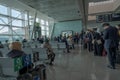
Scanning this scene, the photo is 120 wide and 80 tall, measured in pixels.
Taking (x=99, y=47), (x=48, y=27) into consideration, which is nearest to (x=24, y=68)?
(x=99, y=47)

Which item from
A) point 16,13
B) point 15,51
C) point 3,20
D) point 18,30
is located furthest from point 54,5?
point 15,51

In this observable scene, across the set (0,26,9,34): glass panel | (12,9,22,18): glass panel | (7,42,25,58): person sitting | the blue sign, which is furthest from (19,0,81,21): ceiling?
the blue sign

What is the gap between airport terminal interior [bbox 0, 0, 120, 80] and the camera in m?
2.98

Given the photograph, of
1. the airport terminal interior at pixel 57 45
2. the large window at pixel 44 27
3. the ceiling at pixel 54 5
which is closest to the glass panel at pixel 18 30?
the airport terminal interior at pixel 57 45

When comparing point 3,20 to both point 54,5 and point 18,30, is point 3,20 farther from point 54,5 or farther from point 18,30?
point 54,5

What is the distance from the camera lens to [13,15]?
15.2 meters

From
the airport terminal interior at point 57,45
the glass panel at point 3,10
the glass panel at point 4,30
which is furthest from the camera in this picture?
the glass panel at point 4,30

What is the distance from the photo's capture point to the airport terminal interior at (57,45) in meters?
2.98

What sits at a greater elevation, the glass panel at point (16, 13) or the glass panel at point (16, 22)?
the glass panel at point (16, 13)

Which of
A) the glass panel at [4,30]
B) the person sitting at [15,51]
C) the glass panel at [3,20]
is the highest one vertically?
the glass panel at [3,20]

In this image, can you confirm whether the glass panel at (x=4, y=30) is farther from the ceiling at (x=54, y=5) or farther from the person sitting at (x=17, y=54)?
the person sitting at (x=17, y=54)

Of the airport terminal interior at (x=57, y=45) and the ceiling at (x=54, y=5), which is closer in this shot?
the airport terminal interior at (x=57, y=45)

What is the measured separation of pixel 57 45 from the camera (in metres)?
10.5

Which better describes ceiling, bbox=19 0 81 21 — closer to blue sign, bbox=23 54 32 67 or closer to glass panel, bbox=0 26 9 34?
glass panel, bbox=0 26 9 34
